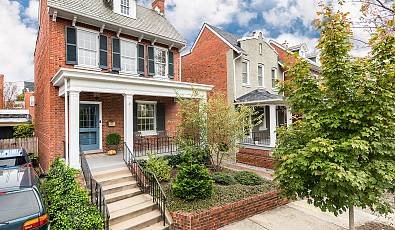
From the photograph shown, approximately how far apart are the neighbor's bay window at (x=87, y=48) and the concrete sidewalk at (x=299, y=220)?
897 centimetres

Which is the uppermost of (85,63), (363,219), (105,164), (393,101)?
(85,63)

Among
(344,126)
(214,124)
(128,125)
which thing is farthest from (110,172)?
(344,126)

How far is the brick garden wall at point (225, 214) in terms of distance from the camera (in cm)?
578

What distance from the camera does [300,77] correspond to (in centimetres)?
490

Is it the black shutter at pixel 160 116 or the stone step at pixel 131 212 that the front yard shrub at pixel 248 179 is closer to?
the stone step at pixel 131 212

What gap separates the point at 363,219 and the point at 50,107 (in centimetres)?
1164

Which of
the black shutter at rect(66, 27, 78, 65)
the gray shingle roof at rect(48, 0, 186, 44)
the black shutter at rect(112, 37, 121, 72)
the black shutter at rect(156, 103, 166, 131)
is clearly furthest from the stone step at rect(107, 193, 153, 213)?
the gray shingle roof at rect(48, 0, 186, 44)

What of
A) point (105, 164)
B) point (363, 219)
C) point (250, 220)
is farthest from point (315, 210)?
point (105, 164)

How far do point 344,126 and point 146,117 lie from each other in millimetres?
10170

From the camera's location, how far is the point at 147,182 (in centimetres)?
745

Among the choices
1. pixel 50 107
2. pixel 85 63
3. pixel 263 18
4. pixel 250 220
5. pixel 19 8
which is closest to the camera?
pixel 250 220

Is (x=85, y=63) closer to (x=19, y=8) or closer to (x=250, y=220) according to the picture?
(x=250, y=220)

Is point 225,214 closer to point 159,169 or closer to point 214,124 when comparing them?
point 159,169

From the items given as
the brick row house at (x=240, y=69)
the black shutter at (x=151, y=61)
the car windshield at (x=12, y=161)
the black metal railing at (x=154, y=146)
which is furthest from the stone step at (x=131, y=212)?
the brick row house at (x=240, y=69)
